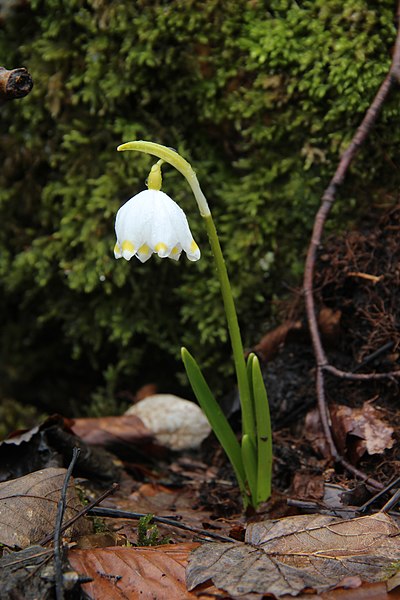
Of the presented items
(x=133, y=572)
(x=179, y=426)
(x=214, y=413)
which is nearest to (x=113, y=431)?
(x=179, y=426)

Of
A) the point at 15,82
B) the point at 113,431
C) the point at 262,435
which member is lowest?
the point at 113,431

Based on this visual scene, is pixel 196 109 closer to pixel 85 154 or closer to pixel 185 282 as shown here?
pixel 85 154

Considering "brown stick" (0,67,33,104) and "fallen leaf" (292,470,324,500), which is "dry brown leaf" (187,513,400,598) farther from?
"brown stick" (0,67,33,104)

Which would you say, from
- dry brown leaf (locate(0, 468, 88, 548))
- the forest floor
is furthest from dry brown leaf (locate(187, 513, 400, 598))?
dry brown leaf (locate(0, 468, 88, 548))

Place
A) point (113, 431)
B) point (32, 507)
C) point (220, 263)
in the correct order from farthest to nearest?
1. point (113, 431)
2. point (220, 263)
3. point (32, 507)

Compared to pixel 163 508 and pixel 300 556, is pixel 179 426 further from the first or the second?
pixel 300 556

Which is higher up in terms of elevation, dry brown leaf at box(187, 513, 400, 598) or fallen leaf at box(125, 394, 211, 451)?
dry brown leaf at box(187, 513, 400, 598)

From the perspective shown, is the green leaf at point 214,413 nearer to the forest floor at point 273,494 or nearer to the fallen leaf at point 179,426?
the forest floor at point 273,494

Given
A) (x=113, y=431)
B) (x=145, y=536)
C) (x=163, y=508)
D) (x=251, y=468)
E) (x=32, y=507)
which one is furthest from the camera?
(x=113, y=431)
